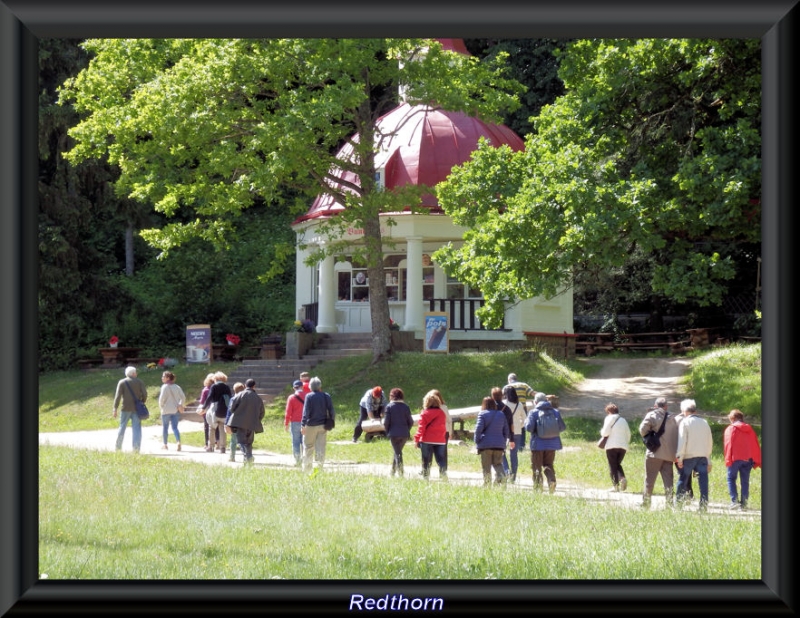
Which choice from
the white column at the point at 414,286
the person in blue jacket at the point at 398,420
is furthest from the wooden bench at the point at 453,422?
the white column at the point at 414,286

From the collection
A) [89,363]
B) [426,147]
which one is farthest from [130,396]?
[89,363]

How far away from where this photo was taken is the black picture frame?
5.10 metres

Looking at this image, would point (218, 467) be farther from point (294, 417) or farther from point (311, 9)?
point (311, 9)

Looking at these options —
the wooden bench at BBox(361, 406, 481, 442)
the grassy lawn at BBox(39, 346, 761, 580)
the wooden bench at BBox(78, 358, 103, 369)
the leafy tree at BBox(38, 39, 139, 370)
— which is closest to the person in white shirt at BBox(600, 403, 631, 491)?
the grassy lawn at BBox(39, 346, 761, 580)

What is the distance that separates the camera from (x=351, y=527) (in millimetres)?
10531

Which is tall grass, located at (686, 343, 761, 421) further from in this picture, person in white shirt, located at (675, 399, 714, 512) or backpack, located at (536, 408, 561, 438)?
person in white shirt, located at (675, 399, 714, 512)

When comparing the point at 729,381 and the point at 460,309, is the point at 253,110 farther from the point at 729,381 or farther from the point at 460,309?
the point at 729,381

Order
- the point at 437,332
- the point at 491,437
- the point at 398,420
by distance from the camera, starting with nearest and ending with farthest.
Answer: the point at 491,437 < the point at 398,420 < the point at 437,332

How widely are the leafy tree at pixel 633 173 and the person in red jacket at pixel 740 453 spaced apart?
236 inches

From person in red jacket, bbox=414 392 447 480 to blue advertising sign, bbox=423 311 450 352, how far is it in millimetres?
13541

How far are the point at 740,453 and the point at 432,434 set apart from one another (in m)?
4.57

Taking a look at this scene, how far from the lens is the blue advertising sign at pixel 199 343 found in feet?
107

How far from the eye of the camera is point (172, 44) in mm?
27156

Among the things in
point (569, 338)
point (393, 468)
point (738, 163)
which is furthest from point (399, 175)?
point (393, 468)
